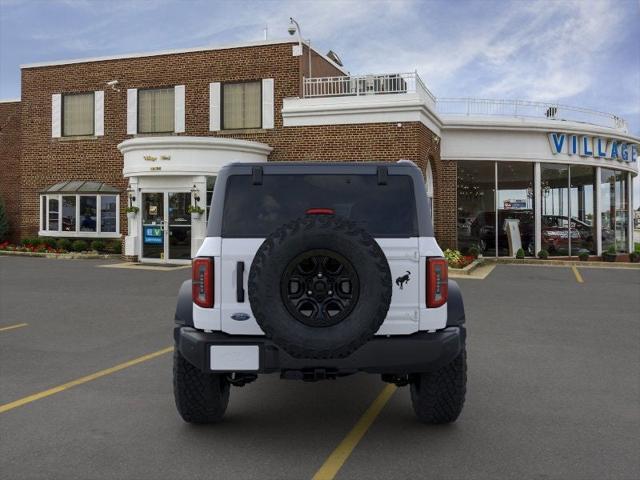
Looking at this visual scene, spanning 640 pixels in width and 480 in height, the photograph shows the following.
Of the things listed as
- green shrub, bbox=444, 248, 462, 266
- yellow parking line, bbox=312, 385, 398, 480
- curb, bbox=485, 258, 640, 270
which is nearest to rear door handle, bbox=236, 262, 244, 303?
yellow parking line, bbox=312, 385, 398, 480

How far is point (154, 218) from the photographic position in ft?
64.3

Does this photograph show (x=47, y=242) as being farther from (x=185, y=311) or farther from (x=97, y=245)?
(x=185, y=311)

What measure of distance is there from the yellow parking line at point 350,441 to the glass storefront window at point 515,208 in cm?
1802

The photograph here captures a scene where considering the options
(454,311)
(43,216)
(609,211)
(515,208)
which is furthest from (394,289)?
(609,211)

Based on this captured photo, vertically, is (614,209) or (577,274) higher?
(614,209)

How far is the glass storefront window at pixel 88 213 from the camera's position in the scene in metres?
22.9

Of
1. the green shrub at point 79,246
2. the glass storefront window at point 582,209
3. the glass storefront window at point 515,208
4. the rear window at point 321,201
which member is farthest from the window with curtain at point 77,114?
the rear window at point 321,201

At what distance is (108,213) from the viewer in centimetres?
2288

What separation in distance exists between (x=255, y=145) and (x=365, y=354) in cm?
1700

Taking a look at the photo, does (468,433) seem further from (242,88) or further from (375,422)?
(242,88)

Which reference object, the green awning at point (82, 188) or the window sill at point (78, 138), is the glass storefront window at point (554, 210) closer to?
the green awning at point (82, 188)

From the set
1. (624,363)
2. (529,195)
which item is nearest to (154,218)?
(529,195)

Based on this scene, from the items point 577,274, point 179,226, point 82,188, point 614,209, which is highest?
point 82,188

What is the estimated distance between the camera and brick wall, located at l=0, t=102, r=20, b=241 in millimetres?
26234
